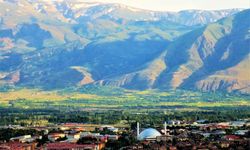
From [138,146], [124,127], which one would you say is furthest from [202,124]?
[138,146]

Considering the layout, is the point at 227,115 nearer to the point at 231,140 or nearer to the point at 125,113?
the point at 125,113

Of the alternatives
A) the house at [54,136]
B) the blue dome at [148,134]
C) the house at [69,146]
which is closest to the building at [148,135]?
the blue dome at [148,134]

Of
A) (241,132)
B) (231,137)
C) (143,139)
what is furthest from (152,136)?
(241,132)

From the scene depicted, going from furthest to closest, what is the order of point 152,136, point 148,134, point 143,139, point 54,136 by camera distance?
1. point 54,136
2. point 148,134
3. point 152,136
4. point 143,139

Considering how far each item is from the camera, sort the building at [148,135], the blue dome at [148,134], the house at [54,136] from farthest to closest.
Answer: the house at [54,136], the blue dome at [148,134], the building at [148,135]

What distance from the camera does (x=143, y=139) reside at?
107m

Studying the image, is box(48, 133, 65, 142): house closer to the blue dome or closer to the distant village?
the distant village

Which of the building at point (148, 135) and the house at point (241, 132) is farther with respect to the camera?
the house at point (241, 132)

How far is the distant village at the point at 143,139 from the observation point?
9469 centimetres

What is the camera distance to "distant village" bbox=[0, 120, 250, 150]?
94.7 m

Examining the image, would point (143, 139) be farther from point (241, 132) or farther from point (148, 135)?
point (241, 132)

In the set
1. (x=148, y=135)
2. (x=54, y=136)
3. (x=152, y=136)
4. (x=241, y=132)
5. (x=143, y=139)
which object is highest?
(x=241, y=132)

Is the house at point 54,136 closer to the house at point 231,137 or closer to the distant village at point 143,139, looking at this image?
the distant village at point 143,139

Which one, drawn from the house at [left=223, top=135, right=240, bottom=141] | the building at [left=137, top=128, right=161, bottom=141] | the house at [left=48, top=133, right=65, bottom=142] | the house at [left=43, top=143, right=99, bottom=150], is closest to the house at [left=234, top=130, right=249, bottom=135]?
the house at [left=223, top=135, right=240, bottom=141]
